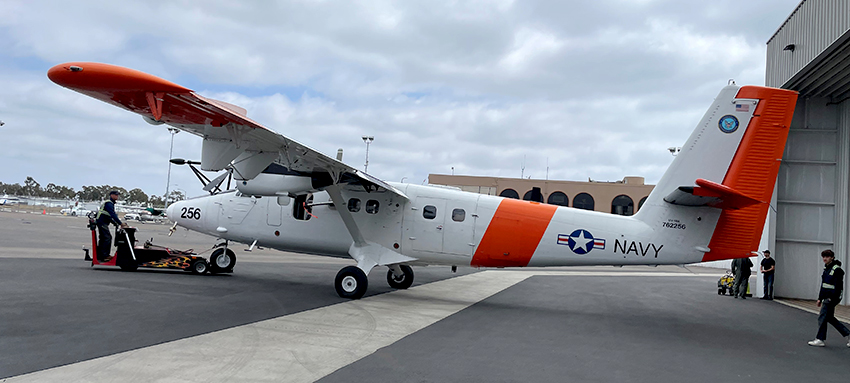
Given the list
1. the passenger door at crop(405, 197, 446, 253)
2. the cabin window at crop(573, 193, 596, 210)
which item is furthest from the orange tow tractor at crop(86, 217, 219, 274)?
the cabin window at crop(573, 193, 596, 210)

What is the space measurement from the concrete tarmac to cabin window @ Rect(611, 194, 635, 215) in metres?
34.3

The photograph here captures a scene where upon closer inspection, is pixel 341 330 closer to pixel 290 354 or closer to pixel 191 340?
pixel 290 354

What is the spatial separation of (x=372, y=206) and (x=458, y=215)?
2167 millimetres

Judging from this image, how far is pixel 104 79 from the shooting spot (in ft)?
21.6

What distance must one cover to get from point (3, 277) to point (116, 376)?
876 cm

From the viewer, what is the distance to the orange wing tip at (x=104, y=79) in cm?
637

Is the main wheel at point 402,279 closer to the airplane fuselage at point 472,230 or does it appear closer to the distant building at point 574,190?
the airplane fuselage at point 472,230

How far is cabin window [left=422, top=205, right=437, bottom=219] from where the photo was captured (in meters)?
11.8

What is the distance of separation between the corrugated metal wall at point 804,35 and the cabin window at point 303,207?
42.9 feet

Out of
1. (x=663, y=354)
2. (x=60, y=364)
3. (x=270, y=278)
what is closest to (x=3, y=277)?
(x=270, y=278)

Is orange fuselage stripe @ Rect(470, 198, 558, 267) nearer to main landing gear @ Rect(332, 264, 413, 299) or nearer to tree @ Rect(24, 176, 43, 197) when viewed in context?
main landing gear @ Rect(332, 264, 413, 299)

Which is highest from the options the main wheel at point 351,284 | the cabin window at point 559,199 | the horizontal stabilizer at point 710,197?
the cabin window at point 559,199

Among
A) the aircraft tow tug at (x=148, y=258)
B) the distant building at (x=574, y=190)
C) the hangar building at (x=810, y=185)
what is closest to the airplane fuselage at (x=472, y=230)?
the aircraft tow tug at (x=148, y=258)

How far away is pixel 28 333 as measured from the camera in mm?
6629
